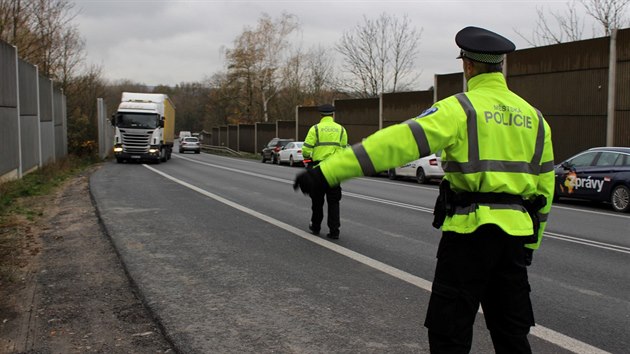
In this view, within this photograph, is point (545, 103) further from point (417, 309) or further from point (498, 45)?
point (498, 45)

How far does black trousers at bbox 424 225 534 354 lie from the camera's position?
8.96 feet

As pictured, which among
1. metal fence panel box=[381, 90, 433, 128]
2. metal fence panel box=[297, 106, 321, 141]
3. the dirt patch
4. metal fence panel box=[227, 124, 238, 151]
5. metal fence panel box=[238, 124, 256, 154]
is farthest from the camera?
metal fence panel box=[227, 124, 238, 151]

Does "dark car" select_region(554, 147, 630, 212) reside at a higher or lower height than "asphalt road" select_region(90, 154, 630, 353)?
higher

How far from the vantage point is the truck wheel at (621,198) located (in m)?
12.9

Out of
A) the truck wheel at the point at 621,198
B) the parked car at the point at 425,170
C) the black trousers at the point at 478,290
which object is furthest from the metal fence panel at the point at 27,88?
the black trousers at the point at 478,290

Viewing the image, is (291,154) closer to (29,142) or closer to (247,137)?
(29,142)

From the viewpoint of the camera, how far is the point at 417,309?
510cm

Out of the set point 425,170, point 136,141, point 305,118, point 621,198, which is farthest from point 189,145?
point 621,198

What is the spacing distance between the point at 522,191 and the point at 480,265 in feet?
1.45

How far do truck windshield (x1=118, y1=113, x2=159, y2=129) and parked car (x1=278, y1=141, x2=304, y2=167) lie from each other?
24.4 feet

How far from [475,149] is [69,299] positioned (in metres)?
4.15

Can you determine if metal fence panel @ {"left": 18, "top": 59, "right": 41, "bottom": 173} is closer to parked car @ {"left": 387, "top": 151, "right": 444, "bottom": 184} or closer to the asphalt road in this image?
the asphalt road

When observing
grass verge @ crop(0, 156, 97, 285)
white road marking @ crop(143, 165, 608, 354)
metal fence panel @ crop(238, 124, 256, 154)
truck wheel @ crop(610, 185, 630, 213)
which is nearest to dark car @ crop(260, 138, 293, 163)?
grass verge @ crop(0, 156, 97, 285)

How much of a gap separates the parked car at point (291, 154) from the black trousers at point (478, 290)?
29222 mm
